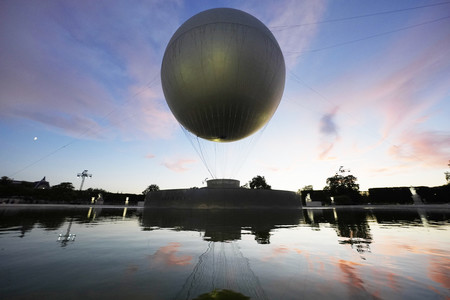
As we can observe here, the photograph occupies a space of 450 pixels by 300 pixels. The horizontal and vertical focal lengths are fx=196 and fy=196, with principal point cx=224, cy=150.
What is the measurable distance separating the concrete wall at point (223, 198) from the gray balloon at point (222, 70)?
8495 millimetres

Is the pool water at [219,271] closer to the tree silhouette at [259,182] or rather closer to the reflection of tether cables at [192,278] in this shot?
the reflection of tether cables at [192,278]

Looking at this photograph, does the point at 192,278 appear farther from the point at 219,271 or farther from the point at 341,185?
the point at 341,185

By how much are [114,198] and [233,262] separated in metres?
74.3

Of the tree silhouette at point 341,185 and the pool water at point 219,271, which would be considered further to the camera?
the tree silhouette at point 341,185

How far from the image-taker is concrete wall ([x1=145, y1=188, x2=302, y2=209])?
2031 cm

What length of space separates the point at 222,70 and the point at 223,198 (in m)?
12.9

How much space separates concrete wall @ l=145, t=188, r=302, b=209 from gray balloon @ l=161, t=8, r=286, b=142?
8495mm

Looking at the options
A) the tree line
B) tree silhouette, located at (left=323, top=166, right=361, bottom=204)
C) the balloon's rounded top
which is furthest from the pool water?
tree silhouette, located at (left=323, top=166, right=361, bottom=204)

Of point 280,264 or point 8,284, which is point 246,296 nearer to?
point 280,264

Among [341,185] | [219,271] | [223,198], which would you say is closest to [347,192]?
[341,185]

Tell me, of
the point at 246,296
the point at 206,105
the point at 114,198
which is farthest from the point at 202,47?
the point at 114,198

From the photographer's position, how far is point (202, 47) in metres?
12.3

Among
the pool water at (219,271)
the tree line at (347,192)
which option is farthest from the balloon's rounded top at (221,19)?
the tree line at (347,192)

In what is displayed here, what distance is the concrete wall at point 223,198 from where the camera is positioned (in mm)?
20312
